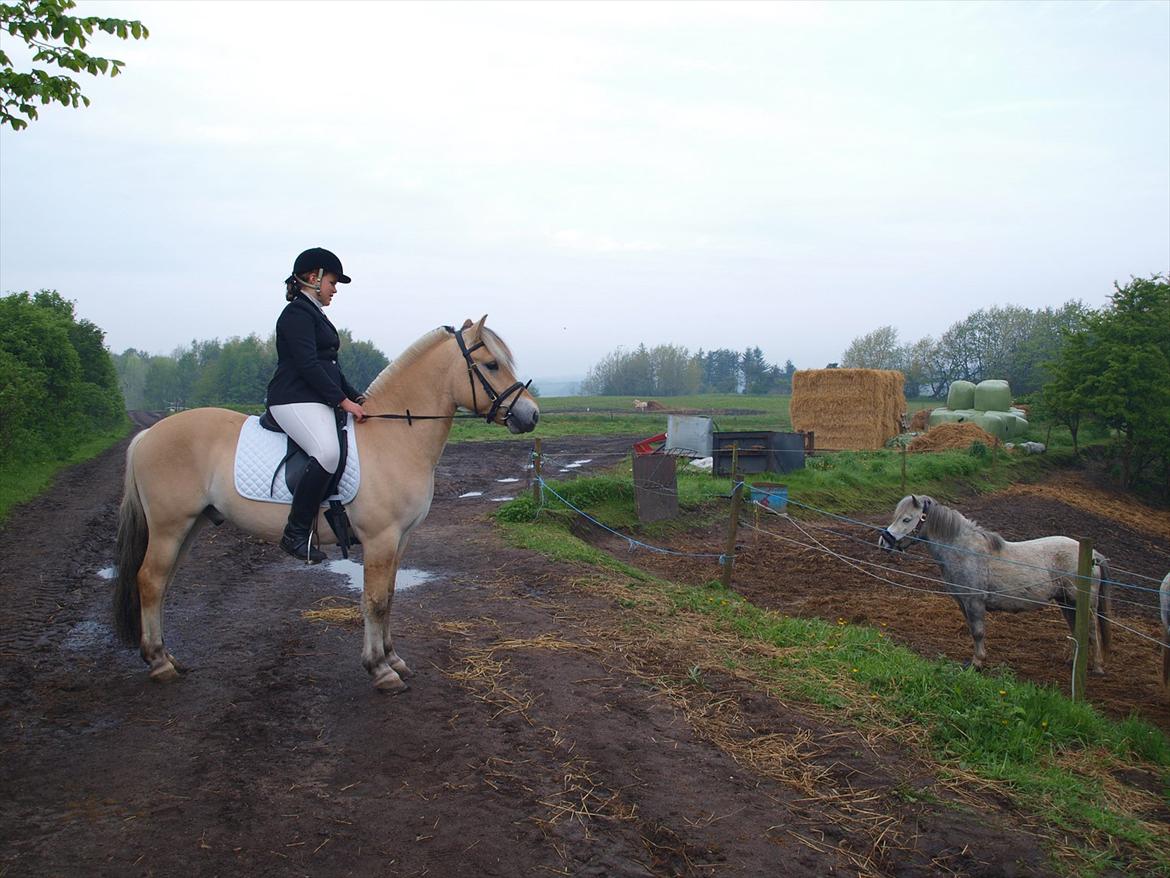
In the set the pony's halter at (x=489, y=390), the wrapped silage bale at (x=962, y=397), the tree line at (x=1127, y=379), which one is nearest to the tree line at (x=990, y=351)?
the wrapped silage bale at (x=962, y=397)

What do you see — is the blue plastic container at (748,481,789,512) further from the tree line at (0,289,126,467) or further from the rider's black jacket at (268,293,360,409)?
the tree line at (0,289,126,467)

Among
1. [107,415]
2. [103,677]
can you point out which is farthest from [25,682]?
[107,415]

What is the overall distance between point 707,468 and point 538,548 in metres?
10.3

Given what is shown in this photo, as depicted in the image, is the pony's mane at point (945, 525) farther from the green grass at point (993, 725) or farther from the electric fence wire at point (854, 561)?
the green grass at point (993, 725)

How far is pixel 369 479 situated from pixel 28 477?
15309 mm

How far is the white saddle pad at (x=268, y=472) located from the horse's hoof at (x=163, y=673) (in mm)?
1341

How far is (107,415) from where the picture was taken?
3284 centimetres

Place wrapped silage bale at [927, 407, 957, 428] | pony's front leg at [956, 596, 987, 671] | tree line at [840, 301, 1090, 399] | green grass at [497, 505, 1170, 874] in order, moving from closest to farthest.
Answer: green grass at [497, 505, 1170, 874] < pony's front leg at [956, 596, 987, 671] < wrapped silage bale at [927, 407, 957, 428] < tree line at [840, 301, 1090, 399]

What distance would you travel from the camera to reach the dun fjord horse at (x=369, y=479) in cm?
511

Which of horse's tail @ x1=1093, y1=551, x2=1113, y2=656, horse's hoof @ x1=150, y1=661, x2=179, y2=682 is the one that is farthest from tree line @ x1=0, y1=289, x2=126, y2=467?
horse's tail @ x1=1093, y1=551, x2=1113, y2=656

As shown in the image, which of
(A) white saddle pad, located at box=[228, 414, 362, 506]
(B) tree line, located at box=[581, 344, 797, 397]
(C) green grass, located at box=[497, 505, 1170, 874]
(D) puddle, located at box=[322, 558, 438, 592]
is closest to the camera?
(C) green grass, located at box=[497, 505, 1170, 874]

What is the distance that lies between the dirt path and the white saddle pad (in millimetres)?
1352

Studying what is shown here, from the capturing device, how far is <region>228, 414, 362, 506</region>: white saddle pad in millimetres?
5039

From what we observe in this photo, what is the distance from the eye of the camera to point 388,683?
504 cm
